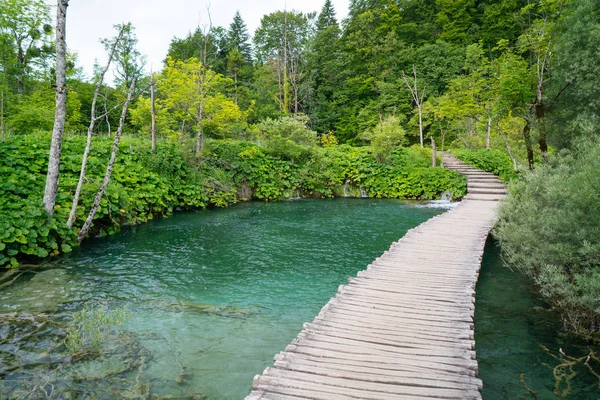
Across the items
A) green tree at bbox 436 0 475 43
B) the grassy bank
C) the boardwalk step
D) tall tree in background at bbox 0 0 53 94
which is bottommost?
the boardwalk step

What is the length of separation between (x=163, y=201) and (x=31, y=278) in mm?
7379

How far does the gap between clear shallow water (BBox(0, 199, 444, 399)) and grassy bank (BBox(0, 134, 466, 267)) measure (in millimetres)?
840

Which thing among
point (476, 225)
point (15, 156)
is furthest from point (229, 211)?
point (476, 225)

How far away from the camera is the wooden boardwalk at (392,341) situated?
3.26 metres

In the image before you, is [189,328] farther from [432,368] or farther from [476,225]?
[476,225]

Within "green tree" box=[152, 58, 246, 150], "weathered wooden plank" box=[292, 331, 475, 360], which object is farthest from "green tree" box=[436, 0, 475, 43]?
"weathered wooden plank" box=[292, 331, 475, 360]

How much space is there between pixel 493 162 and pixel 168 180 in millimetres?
16292

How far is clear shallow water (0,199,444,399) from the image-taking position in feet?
14.1

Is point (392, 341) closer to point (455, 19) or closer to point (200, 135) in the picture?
point (200, 135)

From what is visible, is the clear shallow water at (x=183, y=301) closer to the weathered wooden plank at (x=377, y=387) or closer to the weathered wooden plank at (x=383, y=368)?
the weathered wooden plank at (x=383, y=368)

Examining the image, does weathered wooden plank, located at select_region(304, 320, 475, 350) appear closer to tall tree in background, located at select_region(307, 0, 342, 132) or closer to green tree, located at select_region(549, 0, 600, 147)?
green tree, located at select_region(549, 0, 600, 147)

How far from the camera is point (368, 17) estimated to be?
114ft

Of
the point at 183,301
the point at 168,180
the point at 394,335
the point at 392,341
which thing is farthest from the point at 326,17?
the point at 392,341

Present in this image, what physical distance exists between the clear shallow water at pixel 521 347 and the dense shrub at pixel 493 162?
12.4 metres
